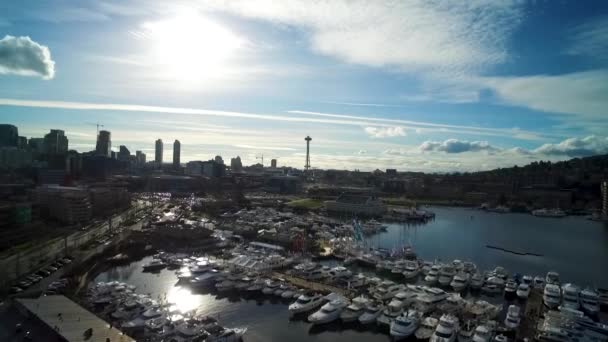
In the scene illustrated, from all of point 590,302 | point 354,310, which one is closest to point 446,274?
point 590,302

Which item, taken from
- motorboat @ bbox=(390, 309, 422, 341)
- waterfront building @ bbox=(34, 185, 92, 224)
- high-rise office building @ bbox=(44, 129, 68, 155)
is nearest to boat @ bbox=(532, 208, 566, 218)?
motorboat @ bbox=(390, 309, 422, 341)

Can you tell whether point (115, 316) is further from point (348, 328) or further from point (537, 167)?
point (537, 167)

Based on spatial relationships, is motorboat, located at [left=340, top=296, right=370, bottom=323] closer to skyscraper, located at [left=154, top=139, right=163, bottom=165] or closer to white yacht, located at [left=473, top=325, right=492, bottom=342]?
white yacht, located at [left=473, top=325, right=492, bottom=342]

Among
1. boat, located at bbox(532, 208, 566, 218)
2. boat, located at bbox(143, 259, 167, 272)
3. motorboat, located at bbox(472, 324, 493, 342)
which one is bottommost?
boat, located at bbox(143, 259, 167, 272)

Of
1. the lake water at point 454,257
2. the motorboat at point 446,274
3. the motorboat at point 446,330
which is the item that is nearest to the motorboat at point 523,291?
the motorboat at point 446,274

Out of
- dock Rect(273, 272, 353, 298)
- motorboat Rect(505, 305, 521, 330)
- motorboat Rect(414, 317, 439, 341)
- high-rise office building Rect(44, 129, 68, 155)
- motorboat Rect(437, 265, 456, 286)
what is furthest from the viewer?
high-rise office building Rect(44, 129, 68, 155)

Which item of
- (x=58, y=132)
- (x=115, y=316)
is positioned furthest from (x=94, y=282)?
(x=58, y=132)

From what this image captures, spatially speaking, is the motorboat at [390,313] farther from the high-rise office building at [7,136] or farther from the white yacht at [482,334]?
the high-rise office building at [7,136]
